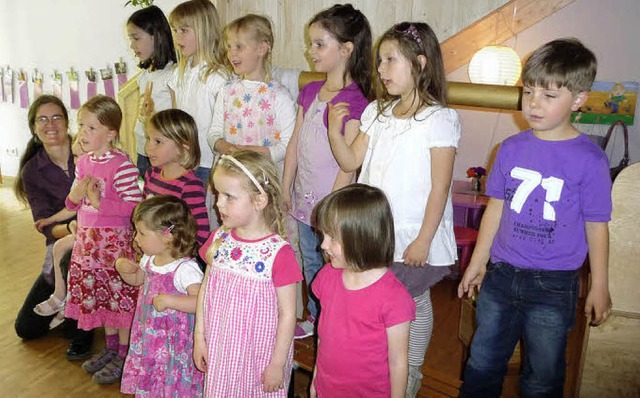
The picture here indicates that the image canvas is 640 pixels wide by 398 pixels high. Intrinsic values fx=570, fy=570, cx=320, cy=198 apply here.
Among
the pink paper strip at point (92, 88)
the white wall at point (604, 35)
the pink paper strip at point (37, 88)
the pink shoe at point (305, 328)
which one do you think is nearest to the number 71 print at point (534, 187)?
the pink shoe at point (305, 328)

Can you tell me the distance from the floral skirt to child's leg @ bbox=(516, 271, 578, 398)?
1.59m

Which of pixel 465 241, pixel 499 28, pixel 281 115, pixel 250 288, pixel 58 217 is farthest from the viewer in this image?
pixel 499 28

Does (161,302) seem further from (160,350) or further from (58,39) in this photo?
(58,39)

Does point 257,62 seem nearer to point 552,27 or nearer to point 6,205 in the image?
point 552,27

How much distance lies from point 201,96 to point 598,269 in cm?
175

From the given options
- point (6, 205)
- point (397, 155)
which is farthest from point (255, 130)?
point (6, 205)

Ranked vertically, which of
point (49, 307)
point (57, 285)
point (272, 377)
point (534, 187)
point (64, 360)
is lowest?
point (64, 360)

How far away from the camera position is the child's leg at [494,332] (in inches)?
63.9

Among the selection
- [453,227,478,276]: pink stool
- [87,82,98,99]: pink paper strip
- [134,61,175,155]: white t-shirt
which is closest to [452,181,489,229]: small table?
[453,227,478,276]: pink stool

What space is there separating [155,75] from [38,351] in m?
1.42

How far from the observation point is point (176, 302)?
1.88 meters

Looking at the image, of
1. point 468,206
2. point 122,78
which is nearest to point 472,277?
point 468,206

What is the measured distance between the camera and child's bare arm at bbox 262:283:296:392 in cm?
163

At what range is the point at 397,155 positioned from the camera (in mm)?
1694
